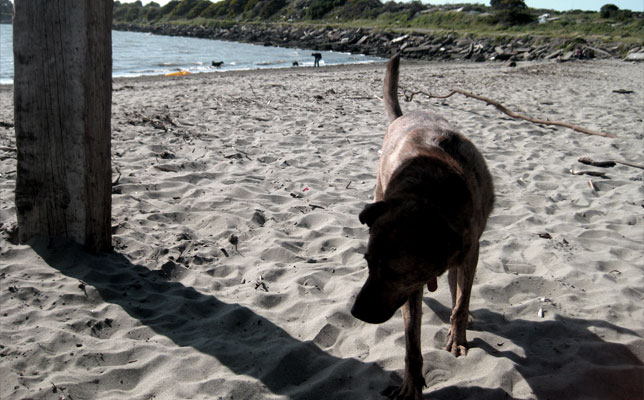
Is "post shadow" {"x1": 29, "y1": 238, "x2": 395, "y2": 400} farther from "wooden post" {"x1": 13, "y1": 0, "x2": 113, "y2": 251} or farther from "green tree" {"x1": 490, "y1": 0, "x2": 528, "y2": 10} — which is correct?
"green tree" {"x1": 490, "y1": 0, "x2": 528, "y2": 10}

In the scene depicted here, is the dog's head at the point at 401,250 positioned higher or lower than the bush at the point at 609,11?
lower

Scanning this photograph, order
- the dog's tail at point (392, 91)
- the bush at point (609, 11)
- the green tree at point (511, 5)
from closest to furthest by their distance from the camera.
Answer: the dog's tail at point (392, 91) < the bush at point (609, 11) < the green tree at point (511, 5)

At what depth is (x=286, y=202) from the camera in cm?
527

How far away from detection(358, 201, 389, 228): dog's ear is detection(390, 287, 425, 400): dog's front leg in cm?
49

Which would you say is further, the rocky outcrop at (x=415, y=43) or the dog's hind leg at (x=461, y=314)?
the rocky outcrop at (x=415, y=43)

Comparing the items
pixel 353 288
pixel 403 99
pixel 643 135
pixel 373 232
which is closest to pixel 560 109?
pixel 643 135

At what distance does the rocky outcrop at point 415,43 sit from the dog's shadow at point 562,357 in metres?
26.9

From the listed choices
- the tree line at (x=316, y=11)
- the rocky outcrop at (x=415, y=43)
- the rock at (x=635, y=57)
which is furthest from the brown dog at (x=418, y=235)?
the tree line at (x=316, y=11)

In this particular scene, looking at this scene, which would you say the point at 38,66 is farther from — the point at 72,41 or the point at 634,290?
the point at 634,290

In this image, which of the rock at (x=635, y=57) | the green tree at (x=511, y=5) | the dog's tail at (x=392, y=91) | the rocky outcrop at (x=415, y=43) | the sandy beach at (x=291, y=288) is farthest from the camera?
the green tree at (x=511, y=5)

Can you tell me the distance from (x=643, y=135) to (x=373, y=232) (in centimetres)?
771

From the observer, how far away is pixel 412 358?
2.58 metres

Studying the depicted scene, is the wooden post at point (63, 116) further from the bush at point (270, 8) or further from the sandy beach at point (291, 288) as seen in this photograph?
the bush at point (270, 8)

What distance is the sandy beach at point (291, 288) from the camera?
106 inches
